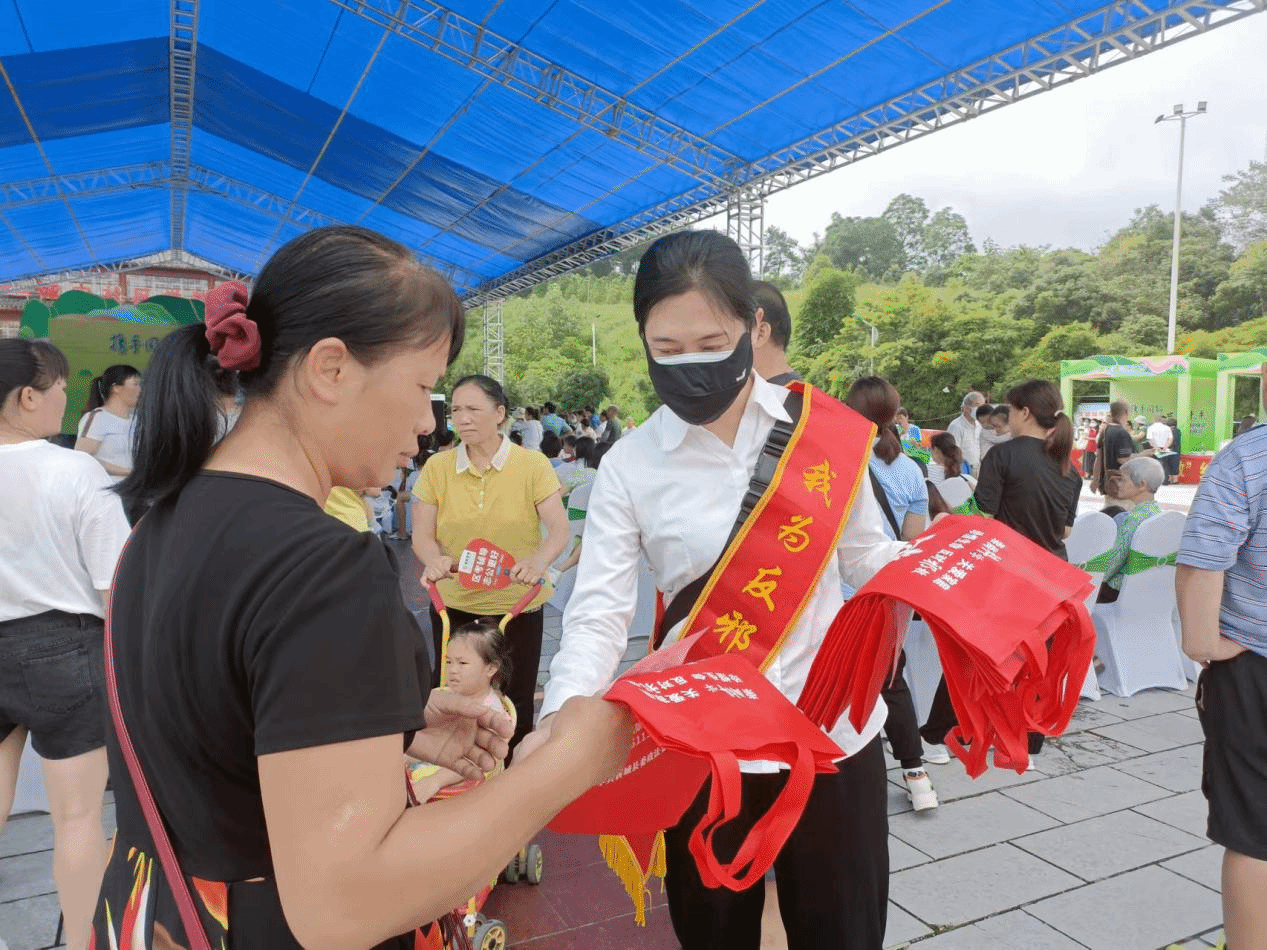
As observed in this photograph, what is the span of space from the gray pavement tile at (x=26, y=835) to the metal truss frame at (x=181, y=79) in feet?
28.7

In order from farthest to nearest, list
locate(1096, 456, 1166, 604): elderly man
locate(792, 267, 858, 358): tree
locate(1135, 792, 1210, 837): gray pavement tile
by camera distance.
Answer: locate(792, 267, 858, 358): tree < locate(1096, 456, 1166, 604): elderly man < locate(1135, 792, 1210, 837): gray pavement tile

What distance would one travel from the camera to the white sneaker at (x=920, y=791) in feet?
11.1

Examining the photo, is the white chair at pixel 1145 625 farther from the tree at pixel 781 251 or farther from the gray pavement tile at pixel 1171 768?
the tree at pixel 781 251

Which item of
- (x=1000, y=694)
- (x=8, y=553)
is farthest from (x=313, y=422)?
(x=8, y=553)

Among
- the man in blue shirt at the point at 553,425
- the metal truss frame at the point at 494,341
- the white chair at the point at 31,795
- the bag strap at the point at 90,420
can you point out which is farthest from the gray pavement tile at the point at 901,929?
the metal truss frame at the point at 494,341

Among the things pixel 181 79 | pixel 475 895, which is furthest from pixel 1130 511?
pixel 181 79

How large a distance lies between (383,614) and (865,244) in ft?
253

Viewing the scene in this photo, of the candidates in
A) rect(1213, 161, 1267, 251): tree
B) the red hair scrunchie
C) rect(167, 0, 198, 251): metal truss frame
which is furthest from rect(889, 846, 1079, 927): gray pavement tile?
rect(1213, 161, 1267, 251): tree

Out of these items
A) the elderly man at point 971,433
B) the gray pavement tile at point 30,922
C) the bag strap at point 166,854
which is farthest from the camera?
the elderly man at point 971,433

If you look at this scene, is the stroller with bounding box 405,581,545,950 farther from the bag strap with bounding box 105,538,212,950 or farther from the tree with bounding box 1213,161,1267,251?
the tree with bounding box 1213,161,1267,251

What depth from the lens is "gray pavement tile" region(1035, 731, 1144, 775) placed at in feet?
12.8

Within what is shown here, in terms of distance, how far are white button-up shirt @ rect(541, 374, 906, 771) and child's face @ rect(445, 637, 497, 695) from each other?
118 cm

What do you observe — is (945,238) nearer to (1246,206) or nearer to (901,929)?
(1246,206)

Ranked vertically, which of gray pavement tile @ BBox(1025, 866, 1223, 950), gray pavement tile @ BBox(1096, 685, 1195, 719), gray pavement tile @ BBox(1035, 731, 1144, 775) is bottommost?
gray pavement tile @ BBox(1025, 866, 1223, 950)
